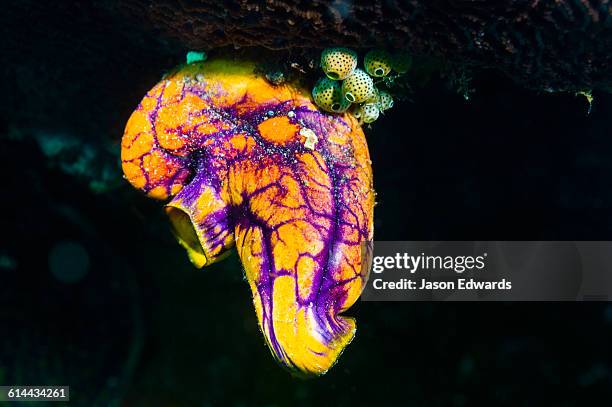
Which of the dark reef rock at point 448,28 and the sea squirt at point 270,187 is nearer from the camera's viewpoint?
the dark reef rock at point 448,28

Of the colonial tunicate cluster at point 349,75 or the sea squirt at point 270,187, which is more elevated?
the colonial tunicate cluster at point 349,75

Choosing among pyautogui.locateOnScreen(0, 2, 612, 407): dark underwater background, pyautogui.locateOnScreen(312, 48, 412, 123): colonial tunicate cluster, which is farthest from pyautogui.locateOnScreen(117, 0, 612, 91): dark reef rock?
pyautogui.locateOnScreen(0, 2, 612, 407): dark underwater background

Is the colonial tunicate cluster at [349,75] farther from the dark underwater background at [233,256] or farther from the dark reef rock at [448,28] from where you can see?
the dark underwater background at [233,256]

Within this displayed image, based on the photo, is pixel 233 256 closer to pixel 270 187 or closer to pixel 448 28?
pixel 270 187

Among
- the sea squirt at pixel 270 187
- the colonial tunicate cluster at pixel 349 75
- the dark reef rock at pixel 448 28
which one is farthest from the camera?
the colonial tunicate cluster at pixel 349 75

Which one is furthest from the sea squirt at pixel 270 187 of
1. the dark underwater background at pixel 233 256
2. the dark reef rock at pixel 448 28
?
the dark underwater background at pixel 233 256

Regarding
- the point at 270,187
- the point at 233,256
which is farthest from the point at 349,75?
the point at 233,256

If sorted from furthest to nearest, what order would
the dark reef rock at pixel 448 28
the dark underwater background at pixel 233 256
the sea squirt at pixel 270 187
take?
the dark underwater background at pixel 233 256 < the sea squirt at pixel 270 187 < the dark reef rock at pixel 448 28

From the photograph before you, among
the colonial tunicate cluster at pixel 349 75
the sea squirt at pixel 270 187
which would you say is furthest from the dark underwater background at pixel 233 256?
the colonial tunicate cluster at pixel 349 75
